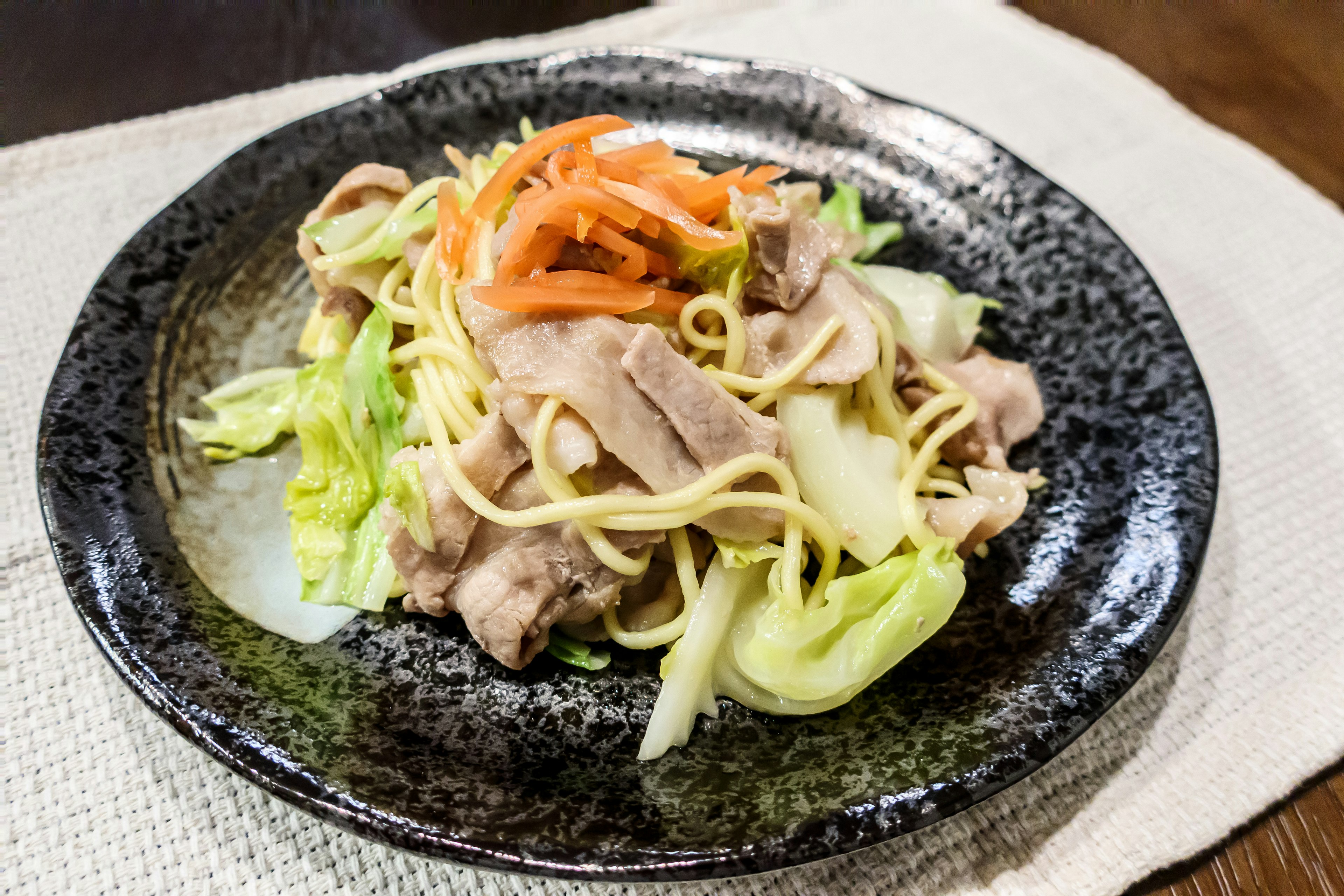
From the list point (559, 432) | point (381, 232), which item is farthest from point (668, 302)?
point (381, 232)

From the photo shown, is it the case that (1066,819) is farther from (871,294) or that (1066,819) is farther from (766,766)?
(871,294)

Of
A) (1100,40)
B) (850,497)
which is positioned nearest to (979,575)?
(850,497)

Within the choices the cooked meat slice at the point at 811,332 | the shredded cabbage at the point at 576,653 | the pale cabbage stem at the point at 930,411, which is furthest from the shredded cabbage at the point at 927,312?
the shredded cabbage at the point at 576,653

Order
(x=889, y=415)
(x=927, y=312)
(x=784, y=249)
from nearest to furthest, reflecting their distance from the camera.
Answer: (x=784, y=249), (x=889, y=415), (x=927, y=312)

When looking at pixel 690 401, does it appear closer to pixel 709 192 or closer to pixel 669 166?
pixel 709 192

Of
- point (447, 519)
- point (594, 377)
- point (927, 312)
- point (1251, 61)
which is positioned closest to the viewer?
point (594, 377)

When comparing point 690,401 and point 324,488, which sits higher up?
point 690,401

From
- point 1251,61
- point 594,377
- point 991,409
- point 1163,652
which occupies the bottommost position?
point 1163,652
